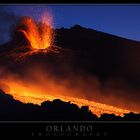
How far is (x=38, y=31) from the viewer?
4.31 m

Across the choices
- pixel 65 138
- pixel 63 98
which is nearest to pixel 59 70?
pixel 63 98

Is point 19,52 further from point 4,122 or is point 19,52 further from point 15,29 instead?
point 4,122

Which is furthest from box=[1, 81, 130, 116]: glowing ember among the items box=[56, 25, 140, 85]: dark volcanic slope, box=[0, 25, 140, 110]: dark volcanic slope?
box=[56, 25, 140, 85]: dark volcanic slope

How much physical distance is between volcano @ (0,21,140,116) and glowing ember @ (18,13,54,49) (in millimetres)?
15

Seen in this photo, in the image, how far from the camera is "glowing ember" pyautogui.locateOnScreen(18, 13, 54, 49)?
4258 millimetres

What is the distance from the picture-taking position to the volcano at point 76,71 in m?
4.23

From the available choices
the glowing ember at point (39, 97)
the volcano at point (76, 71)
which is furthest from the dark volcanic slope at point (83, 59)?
the glowing ember at point (39, 97)

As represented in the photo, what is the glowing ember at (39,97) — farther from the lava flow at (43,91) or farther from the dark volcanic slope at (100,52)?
the dark volcanic slope at (100,52)

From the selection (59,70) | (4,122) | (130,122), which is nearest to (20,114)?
(4,122)

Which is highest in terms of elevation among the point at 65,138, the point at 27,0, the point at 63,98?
the point at 27,0

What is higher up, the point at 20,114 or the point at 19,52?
the point at 19,52

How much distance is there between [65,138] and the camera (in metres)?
4.14

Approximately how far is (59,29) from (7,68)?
1.43ft

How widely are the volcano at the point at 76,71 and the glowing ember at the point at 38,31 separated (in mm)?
15
